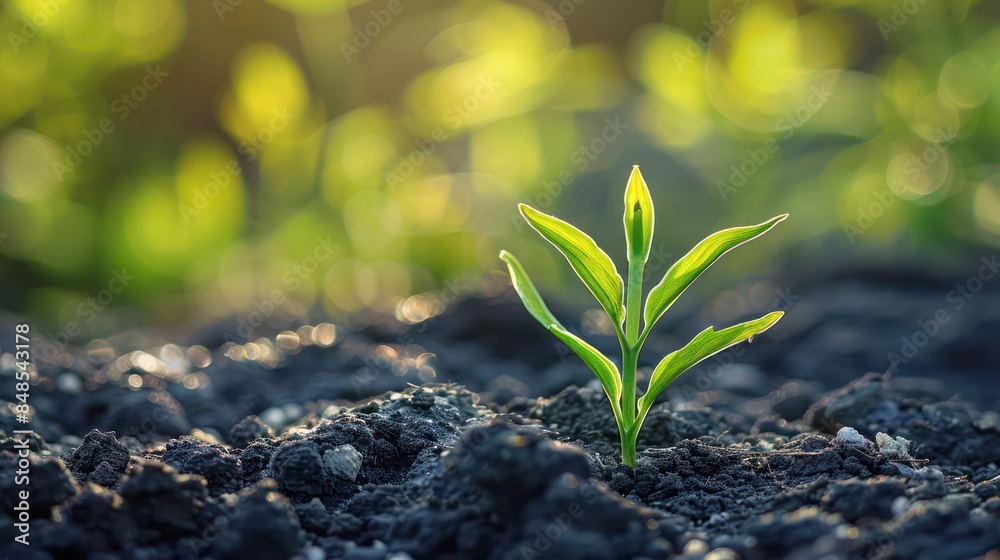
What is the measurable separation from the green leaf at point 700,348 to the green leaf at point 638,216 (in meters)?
0.18

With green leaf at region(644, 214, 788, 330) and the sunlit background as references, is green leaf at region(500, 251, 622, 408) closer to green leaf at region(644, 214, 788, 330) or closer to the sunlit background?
green leaf at region(644, 214, 788, 330)

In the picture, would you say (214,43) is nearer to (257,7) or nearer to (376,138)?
(257,7)

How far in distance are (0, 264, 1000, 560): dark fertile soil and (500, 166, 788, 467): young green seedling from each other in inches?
6.0

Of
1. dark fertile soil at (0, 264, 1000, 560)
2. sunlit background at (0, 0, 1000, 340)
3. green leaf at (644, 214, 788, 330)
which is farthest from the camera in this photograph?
sunlit background at (0, 0, 1000, 340)

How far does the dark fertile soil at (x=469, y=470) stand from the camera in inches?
43.4

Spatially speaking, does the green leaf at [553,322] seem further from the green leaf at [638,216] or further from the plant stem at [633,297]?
the green leaf at [638,216]

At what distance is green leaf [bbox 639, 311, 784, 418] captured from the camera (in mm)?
1400

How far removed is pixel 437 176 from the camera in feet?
16.1

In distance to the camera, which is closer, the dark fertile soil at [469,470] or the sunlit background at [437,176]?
the dark fertile soil at [469,470]

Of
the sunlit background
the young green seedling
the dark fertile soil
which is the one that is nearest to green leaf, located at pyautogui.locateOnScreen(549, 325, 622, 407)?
the young green seedling

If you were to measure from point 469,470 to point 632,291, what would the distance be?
47 centimetres

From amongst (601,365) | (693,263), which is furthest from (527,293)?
(693,263)

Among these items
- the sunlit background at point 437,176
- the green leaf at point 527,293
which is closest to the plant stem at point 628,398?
the green leaf at point 527,293

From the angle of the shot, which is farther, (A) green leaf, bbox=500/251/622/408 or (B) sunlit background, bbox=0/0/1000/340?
(B) sunlit background, bbox=0/0/1000/340
